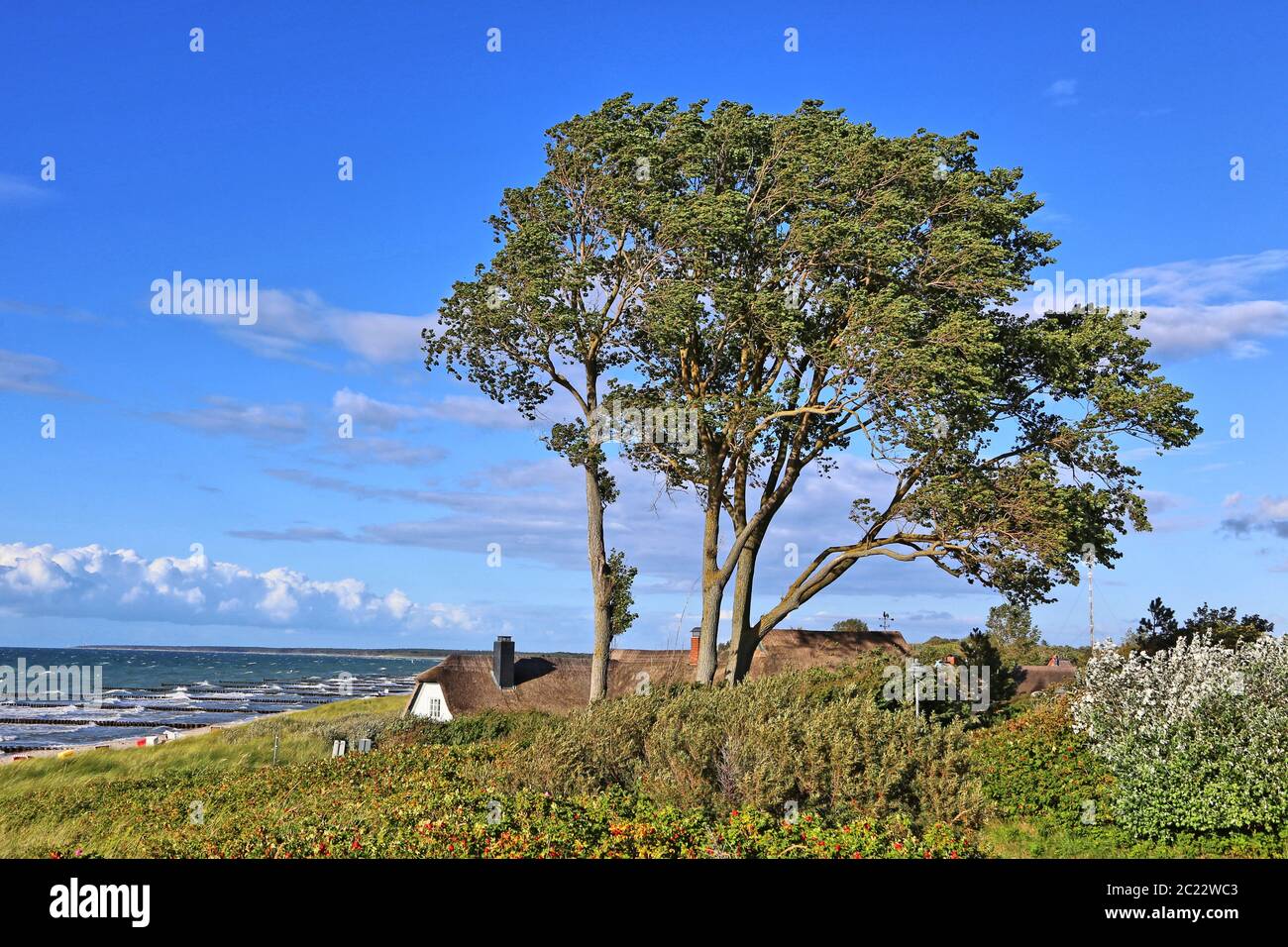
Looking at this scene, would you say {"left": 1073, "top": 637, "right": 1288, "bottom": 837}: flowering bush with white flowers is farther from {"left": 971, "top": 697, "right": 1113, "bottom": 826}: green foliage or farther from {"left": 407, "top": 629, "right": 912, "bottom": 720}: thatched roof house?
{"left": 407, "top": 629, "right": 912, "bottom": 720}: thatched roof house

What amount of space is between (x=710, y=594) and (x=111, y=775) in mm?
20092

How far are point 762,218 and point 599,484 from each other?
319 inches

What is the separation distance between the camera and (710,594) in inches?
1047

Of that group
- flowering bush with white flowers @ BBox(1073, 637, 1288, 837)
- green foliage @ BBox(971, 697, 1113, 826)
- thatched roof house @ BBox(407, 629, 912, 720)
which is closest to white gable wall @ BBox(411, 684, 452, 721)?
thatched roof house @ BBox(407, 629, 912, 720)

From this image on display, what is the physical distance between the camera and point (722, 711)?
15.1 meters

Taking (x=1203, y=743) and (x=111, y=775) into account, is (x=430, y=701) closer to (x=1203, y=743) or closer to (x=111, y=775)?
(x=111, y=775)

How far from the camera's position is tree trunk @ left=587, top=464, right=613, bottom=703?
89.6ft

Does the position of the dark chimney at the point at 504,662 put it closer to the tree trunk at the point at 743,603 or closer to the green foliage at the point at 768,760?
the tree trunk at the point at 743,603

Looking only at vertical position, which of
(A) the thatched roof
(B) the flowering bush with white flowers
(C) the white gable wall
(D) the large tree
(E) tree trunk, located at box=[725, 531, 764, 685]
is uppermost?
(D) the large tree

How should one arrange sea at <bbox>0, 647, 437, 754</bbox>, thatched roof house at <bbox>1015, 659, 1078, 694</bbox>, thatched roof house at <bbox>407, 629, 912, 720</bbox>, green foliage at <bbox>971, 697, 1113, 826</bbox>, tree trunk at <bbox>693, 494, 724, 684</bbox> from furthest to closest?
sea at <bbox>0, 647, 437, 754</bbox>, thatched roof house at <bbox>407, 629, 912, 720</bbox>, thatched roof house at <bbox>1015, 659, 1078, 694</bbox>, tree trunk at <bbox>693, 494, 724, 684</bbox>, green foliage at <bbox>971, 697, 1113, 826</bbox>

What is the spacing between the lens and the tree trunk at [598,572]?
27.3 metres

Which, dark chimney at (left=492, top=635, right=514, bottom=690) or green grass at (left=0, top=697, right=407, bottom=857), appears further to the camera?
dark chimney at (left=492, top=635, right=514, bottom=690)

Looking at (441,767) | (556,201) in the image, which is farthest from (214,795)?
(556,201)
